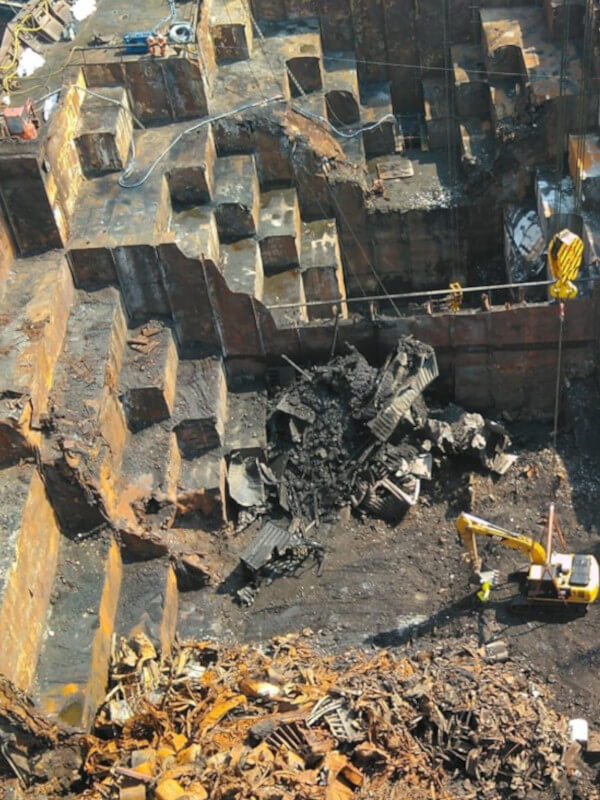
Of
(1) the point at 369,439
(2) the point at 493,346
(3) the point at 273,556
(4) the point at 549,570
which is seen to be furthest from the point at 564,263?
(3) the point at 273,556

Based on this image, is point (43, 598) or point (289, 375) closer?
point (43, 598)

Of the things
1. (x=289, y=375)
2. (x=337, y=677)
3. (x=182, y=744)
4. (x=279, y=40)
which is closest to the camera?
(x=182, y=744)

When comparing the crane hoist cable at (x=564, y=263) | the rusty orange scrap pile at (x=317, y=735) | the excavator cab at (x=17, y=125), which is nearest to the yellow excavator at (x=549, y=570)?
the rusty orange scrap pile at (x=317, y=735)

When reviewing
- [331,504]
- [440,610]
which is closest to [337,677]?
[440,610]

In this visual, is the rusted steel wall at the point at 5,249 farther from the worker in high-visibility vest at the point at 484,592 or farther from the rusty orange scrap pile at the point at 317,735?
the worker in high-visibility vest at the point at 484,592

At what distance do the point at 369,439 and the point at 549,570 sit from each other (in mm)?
5828

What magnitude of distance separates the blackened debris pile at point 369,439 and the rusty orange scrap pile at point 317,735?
15.3ft

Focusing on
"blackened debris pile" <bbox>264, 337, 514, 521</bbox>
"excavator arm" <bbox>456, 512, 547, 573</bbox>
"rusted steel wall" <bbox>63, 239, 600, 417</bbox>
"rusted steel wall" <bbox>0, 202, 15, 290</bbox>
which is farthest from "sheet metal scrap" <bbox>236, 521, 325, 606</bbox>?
"rusted steel wall" <bbox>0, 202, 15, 290</bbox>

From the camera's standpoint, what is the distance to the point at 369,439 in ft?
83.0

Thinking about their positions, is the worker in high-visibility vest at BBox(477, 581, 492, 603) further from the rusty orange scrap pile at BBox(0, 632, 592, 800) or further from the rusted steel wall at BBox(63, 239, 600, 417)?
the rusted steel wall at BBox(63, 239, 600, 417)

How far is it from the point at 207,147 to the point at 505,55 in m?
9.50

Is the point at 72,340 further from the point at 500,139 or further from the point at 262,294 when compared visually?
the point at 500,139

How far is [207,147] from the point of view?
28016 mm

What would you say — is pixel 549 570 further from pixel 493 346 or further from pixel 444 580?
pixel 493 346
